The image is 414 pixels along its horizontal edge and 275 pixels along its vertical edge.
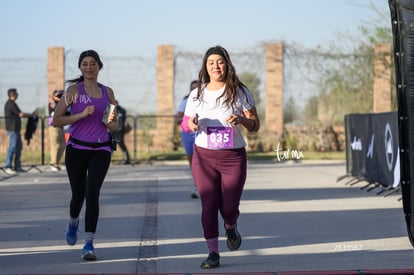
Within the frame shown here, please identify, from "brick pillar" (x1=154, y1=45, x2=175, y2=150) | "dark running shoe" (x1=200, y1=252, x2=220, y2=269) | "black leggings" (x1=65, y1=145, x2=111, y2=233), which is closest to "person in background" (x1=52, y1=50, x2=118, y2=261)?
"black leggings" (x1=65, y1=145, x2=111, y2=233)

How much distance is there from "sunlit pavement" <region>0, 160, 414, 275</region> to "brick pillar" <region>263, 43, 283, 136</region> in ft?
41.9

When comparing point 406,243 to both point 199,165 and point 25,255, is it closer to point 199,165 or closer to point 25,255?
point 199,165

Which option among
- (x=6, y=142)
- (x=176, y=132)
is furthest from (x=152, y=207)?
(x=176, y=132)

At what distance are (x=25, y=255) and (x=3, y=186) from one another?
9.01 m

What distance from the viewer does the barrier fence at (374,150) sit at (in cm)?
1488

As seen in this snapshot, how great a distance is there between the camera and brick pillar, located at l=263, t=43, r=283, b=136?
31.2 meters

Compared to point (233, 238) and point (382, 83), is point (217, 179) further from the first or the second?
point (382, 83)

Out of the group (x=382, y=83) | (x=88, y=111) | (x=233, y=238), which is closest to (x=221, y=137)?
(x=233, y=238)

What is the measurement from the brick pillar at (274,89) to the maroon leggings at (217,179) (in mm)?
22677

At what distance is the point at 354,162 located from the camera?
59.8ft

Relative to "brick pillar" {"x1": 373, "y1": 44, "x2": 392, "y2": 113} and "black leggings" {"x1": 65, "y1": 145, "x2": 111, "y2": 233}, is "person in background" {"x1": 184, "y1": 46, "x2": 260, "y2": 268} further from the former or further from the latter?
"brick pillar" {"x1": 373, "y1": 44, "x2": 392, "y2": 113}

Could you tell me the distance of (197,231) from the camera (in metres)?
10.7

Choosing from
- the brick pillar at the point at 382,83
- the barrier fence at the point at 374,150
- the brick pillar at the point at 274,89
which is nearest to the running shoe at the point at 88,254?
the barrier fence at the point at 374,150

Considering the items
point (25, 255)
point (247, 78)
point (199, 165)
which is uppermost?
point (247, 78)
